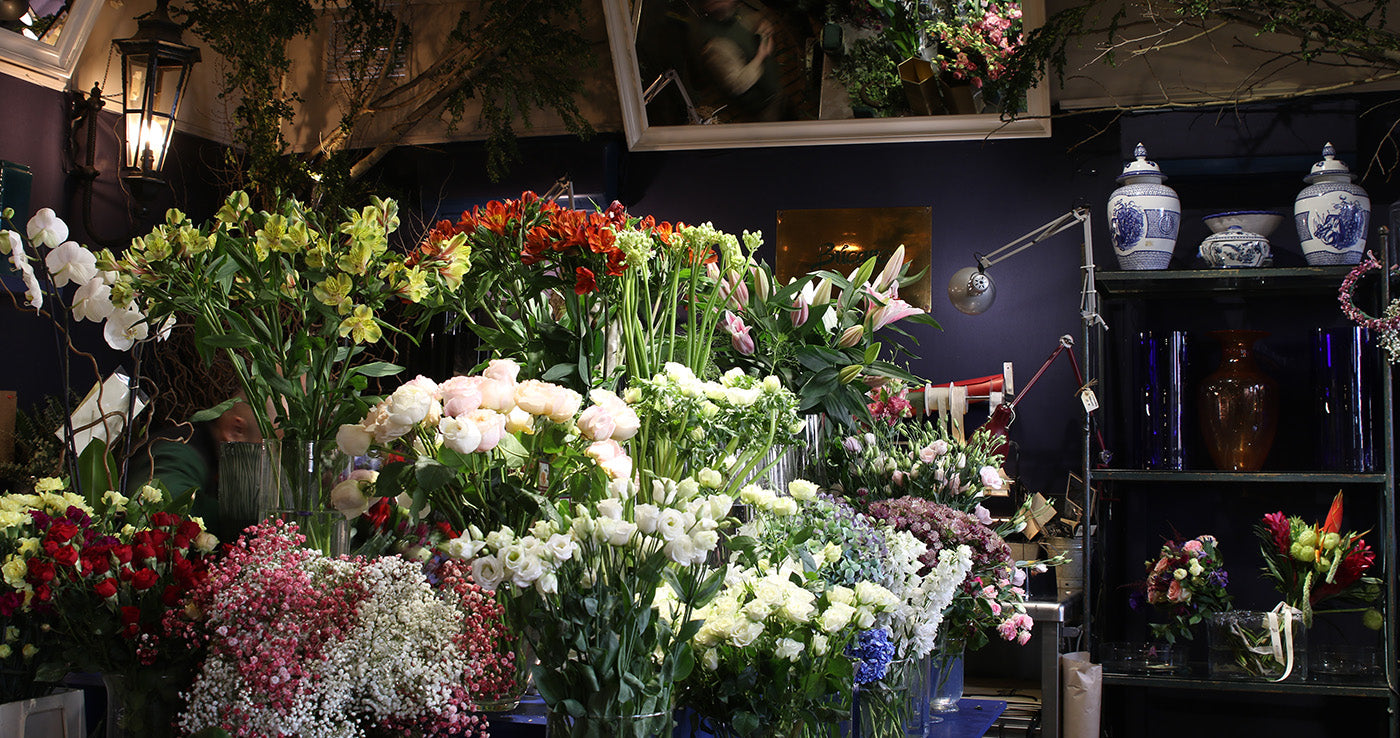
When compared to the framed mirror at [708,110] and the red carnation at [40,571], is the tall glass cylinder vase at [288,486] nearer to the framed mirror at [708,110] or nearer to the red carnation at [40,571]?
the red carnation at [40,571]

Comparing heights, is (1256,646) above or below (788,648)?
below

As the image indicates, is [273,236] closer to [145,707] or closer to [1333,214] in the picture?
[145,707]

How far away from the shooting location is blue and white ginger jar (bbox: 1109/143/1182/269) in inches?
133

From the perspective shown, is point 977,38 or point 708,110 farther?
point 708,110

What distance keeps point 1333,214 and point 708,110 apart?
1.94 meters

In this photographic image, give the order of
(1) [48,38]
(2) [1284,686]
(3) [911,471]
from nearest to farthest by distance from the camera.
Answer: (3) [911,471] → (2) [1284,686] → (1) [48,38]

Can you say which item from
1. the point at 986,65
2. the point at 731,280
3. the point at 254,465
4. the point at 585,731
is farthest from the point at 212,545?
the point at 986,65

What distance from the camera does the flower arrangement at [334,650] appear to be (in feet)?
3.16

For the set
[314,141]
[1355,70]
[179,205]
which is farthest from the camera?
[314,141]

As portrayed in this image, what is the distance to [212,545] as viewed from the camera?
1.18m

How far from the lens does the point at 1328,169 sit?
130 inches

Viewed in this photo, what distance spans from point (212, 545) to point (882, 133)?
3095 mm

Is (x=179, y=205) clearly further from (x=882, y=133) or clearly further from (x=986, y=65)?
(x=986, y=65)

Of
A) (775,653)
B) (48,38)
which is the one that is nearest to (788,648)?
(775,653)
